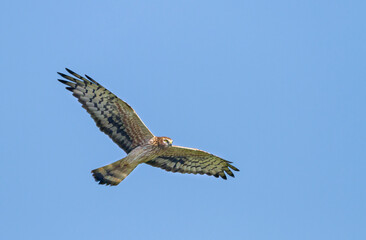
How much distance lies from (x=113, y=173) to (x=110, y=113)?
1.19 meters

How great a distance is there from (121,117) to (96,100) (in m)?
0.61

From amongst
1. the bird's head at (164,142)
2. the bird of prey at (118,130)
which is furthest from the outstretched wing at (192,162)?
the bird's head at (164,142)

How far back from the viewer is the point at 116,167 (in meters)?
14.6

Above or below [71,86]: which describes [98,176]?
below

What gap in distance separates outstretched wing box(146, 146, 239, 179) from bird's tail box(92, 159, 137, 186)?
0.98m

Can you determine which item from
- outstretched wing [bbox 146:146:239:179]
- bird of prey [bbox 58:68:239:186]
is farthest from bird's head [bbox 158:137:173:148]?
outstretched wing [bbox 146:146:239:179]

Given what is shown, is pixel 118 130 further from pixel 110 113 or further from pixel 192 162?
pixel 192 162

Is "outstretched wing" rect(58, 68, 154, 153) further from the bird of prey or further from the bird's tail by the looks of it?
the bird's tail

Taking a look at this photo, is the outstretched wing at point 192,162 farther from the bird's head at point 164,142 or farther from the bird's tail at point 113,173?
the bird's tail at point 113,173

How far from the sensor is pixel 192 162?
1571 centimetres

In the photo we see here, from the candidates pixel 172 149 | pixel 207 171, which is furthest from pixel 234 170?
pixel 172 149

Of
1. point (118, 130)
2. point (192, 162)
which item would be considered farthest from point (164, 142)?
point (192, 162)

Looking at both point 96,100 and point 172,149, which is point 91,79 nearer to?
point 96,100

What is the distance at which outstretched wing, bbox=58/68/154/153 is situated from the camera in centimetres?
1423
